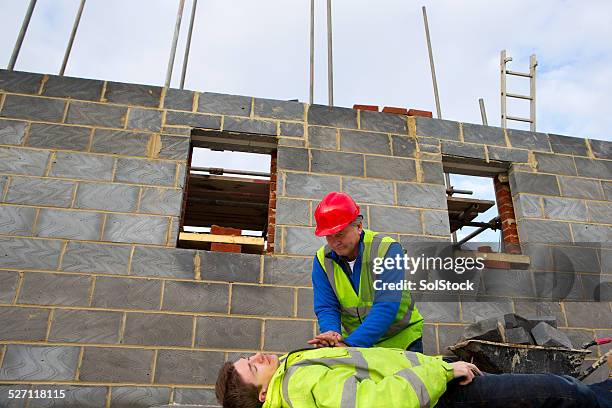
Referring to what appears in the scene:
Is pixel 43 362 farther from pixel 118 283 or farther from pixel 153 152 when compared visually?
pixel 153 152

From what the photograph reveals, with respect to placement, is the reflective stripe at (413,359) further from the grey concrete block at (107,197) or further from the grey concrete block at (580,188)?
the grey concrete block at (580,188)

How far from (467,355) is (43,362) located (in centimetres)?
337

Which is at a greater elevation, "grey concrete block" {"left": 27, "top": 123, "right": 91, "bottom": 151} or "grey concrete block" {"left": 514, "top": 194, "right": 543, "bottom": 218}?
"grey concrete block" {"left": 27, "top": 123, "right": 91, "bottom": 151}

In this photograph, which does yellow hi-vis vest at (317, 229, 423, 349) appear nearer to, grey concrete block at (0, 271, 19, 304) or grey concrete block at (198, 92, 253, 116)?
grey concrete block at (198, 92, 253, 116)

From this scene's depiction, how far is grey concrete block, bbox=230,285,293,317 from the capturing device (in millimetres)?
4090

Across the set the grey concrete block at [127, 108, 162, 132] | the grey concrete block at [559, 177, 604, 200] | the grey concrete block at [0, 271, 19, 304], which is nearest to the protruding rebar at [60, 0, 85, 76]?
the grey concrete block at [127, 108, 162, 132]

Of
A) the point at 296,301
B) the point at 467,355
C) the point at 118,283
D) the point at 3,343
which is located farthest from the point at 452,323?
the point at 3,343

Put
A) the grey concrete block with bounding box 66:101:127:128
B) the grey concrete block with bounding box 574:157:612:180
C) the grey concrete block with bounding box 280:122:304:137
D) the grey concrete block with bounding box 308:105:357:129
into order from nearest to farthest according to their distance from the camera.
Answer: the grey concrete block with bounding box 66:101:127:128 → the grey concrete block with bounding box 280:122:304:137 → the grey concrete block with bounding box 308:105:357:129 → the grey concrete block with bounding box 574:157:612:180

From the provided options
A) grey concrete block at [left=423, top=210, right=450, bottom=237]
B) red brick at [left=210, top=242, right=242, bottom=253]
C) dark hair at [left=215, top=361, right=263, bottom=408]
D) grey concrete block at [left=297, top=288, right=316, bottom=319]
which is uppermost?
grey concrete block at [left=423, top=210, right=450, bottom=237]

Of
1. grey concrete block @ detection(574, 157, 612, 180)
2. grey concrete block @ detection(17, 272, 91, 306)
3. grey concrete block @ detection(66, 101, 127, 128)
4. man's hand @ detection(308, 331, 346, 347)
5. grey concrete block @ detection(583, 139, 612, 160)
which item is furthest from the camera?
grey concrete block @ detection(583, 139, 612, 160)

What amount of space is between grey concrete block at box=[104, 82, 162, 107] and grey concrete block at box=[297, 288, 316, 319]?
2.38 meters

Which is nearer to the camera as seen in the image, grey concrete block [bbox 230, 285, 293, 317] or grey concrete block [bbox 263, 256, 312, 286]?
grey concrete block [bbox 230, 285, 293, 317]

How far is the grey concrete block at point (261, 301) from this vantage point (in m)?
4.09

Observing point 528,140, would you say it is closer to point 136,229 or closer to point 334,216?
point 334,216
